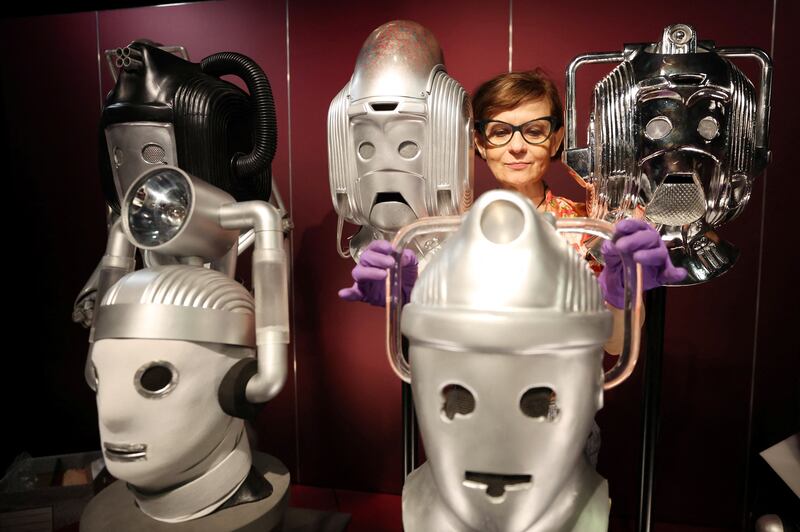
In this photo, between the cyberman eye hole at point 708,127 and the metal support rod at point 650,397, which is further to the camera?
the metal support rod at point 650,397

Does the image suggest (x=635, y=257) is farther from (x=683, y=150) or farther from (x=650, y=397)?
(x=650, y=397)

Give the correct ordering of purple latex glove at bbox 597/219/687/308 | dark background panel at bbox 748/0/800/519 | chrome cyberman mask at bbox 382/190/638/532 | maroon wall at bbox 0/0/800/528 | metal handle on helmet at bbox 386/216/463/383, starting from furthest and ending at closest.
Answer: maroon wall at bbox 0/0/800/528 < dark background panel at bbox 748/0/800/519 < metal handle on helmet at bbox 386/216/463/383 < purple latex glove at bbox 597/219/687/308 < chrome cyberman mask at bbox 382/190/638/532

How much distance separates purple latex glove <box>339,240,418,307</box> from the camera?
1.18m

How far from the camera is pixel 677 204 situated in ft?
4.11

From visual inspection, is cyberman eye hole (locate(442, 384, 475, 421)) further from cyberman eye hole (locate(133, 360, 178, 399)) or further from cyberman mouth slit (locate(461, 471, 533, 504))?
cyberman eye hole (locate(133, 360, 178, 399))

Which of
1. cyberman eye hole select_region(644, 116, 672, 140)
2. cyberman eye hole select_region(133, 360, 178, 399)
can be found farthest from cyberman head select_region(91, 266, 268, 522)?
cyberman eye hole select_region(644, 116, 672, 140)

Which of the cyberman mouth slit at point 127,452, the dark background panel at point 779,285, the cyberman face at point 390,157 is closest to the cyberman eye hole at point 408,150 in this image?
the cyberman face at point 390,157

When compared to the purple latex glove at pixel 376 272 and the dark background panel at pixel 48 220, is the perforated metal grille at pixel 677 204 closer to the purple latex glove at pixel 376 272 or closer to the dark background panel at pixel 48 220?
the purple latex glove at pixel 376 272

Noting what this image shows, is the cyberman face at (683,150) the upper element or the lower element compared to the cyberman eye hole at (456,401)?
upper

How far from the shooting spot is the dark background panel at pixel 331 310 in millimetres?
2139

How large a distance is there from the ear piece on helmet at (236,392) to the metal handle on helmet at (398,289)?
391mm

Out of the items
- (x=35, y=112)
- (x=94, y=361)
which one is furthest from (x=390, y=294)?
(x=35, y=112)

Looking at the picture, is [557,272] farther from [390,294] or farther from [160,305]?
[160,305]

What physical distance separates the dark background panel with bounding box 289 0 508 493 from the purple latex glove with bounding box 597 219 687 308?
1.10 metres
